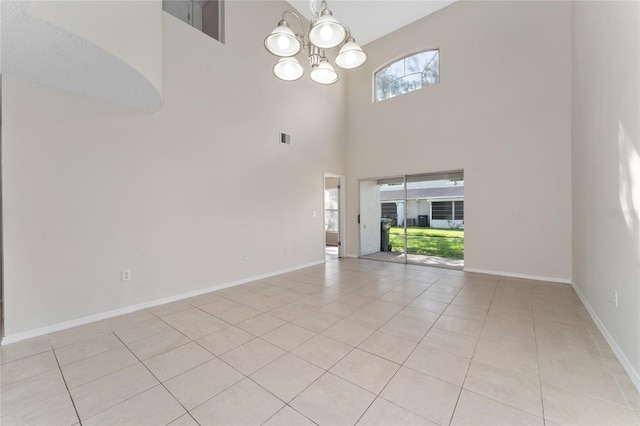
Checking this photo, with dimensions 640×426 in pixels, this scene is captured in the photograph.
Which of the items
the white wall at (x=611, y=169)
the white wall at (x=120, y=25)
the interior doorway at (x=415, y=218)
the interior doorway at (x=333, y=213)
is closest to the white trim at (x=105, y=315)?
the white wall at (x=120, y=25)

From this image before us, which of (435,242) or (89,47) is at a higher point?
(89,47)

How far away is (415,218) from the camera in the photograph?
6.59m

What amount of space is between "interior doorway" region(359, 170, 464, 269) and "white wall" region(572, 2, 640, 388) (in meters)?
2.21

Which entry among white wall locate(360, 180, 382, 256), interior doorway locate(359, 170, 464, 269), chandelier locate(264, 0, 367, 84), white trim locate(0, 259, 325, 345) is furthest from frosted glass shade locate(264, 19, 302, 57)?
white wall locate(360, 180, 382, 256)

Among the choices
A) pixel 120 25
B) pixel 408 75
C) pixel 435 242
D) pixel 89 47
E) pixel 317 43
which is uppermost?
pixel 408 75

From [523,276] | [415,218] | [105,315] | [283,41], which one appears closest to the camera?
[283,41]

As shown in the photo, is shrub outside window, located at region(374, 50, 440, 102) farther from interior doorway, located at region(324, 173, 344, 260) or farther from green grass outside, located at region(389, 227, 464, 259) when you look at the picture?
green grass outside, located at region(389, 227, 464, 259)

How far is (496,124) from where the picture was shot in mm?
4734

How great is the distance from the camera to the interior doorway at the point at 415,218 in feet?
19.0

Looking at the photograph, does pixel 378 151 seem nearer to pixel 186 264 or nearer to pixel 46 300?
pixel 186 264

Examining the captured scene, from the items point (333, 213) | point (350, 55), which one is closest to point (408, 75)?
point (350, 55)

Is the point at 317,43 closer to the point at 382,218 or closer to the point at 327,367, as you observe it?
the point at 327,367

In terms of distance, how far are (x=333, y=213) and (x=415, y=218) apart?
267 cm

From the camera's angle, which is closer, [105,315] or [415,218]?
[105,315]
